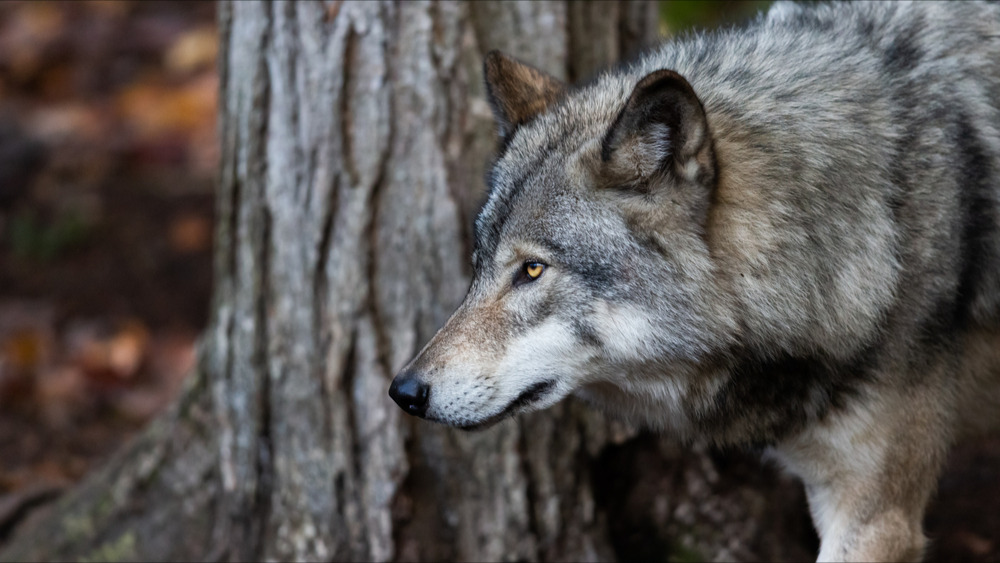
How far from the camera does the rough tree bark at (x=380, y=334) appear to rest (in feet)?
11.6

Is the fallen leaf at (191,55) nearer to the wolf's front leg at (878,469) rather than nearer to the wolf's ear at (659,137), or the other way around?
the wolf's ear at (659,137)

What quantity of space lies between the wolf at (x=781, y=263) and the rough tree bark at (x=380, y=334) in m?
0.70

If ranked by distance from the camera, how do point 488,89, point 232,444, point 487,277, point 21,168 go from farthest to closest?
point 21,168
point 232,444
point 488,89
point 487,277

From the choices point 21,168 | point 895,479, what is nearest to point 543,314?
point 895,479

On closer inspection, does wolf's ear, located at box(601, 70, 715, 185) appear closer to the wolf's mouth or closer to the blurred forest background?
the wolf's mouth

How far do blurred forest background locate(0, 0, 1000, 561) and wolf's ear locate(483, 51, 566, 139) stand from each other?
1.33 m

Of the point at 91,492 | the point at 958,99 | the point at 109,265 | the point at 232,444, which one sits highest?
the point at 958,99

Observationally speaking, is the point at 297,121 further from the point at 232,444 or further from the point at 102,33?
the point at 102,33

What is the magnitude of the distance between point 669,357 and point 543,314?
A: 1.30 feet

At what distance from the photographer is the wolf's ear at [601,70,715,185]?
244 centimetres

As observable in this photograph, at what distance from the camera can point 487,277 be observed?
2.91 m

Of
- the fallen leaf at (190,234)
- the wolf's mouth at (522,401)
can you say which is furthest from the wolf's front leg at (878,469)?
the fallen leaf at (190,234)

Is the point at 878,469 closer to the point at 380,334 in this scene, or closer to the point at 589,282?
the point at 589,282

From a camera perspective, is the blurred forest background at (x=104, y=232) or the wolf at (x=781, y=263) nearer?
the wolf at (x=781, y=263)
